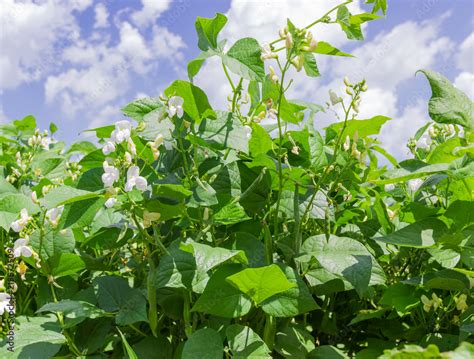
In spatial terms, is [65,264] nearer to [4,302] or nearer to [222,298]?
[4,302]

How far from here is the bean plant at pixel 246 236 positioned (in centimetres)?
105

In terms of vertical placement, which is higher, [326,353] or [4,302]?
[4,302]

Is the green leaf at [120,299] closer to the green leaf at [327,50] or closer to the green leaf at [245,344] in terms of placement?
the green leaf at [245,344]

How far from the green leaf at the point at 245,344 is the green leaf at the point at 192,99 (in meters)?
0.46

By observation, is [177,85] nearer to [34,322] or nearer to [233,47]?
[233,47]

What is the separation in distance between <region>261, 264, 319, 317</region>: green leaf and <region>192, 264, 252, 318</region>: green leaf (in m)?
0.04

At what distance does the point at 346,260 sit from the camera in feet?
3.47

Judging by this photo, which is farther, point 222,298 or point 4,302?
point 4,302

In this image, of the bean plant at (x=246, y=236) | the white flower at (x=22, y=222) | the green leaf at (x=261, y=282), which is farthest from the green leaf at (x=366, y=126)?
the white flower at (x=22, y=222)

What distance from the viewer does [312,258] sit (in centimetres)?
113

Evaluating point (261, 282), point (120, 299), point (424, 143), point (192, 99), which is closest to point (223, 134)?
point (192, 99)

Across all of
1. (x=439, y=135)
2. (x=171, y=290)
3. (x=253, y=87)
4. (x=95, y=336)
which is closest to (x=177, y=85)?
(x=253, y=87)

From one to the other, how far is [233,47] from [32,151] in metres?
1.68

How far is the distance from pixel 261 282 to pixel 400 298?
1.15ft
